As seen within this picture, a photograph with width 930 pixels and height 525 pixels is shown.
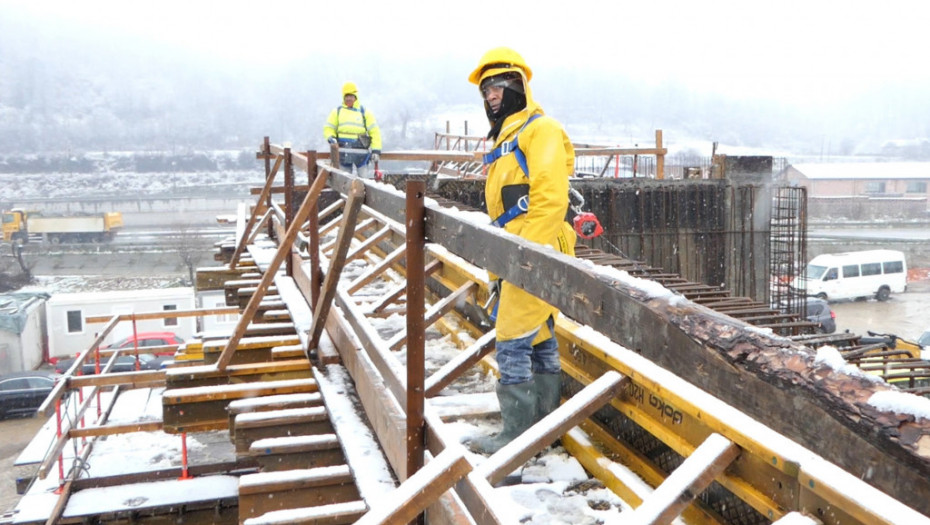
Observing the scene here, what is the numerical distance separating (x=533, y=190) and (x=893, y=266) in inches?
1687

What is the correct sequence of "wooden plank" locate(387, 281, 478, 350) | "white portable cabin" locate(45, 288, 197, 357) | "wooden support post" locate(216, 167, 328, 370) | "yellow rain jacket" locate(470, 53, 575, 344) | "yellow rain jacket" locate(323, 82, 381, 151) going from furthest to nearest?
"white portable cabin" locate(45, 288, 197, 357) → "yellow rain jacket" locate(323, 82, 381, 151) → "wooden plank" locate(387, 281, 478, 350) → "wooden support post" locate(216, 167, 328, 370) → "yellow rain jacket" locate(470, 53, 575, 344)

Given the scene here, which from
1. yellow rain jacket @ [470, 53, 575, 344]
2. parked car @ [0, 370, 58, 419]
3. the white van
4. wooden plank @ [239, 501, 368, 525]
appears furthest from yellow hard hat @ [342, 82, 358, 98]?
the white van

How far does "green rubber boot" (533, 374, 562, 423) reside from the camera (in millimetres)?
4312

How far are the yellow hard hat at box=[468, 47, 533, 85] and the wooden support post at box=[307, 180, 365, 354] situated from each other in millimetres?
953

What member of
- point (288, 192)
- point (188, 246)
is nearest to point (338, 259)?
point (288, 192)

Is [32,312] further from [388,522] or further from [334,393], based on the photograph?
[388,522]

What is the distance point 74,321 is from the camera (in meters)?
31.6

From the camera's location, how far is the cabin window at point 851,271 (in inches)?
1535

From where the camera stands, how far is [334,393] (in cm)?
476

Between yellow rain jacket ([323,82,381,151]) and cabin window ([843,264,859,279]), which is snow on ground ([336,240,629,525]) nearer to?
yellow rain jacket ([323,82,381,151])

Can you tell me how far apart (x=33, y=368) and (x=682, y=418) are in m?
33.8

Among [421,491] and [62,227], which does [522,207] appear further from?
[62,227]

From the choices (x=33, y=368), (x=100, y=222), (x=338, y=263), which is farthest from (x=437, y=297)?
(x=100, y=222)

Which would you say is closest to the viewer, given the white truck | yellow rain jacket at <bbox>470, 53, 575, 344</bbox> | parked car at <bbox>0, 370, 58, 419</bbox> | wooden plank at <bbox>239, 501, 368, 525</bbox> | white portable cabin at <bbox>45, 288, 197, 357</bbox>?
wooden plank at <bbox>239, 501, 368, 525</bbox>
